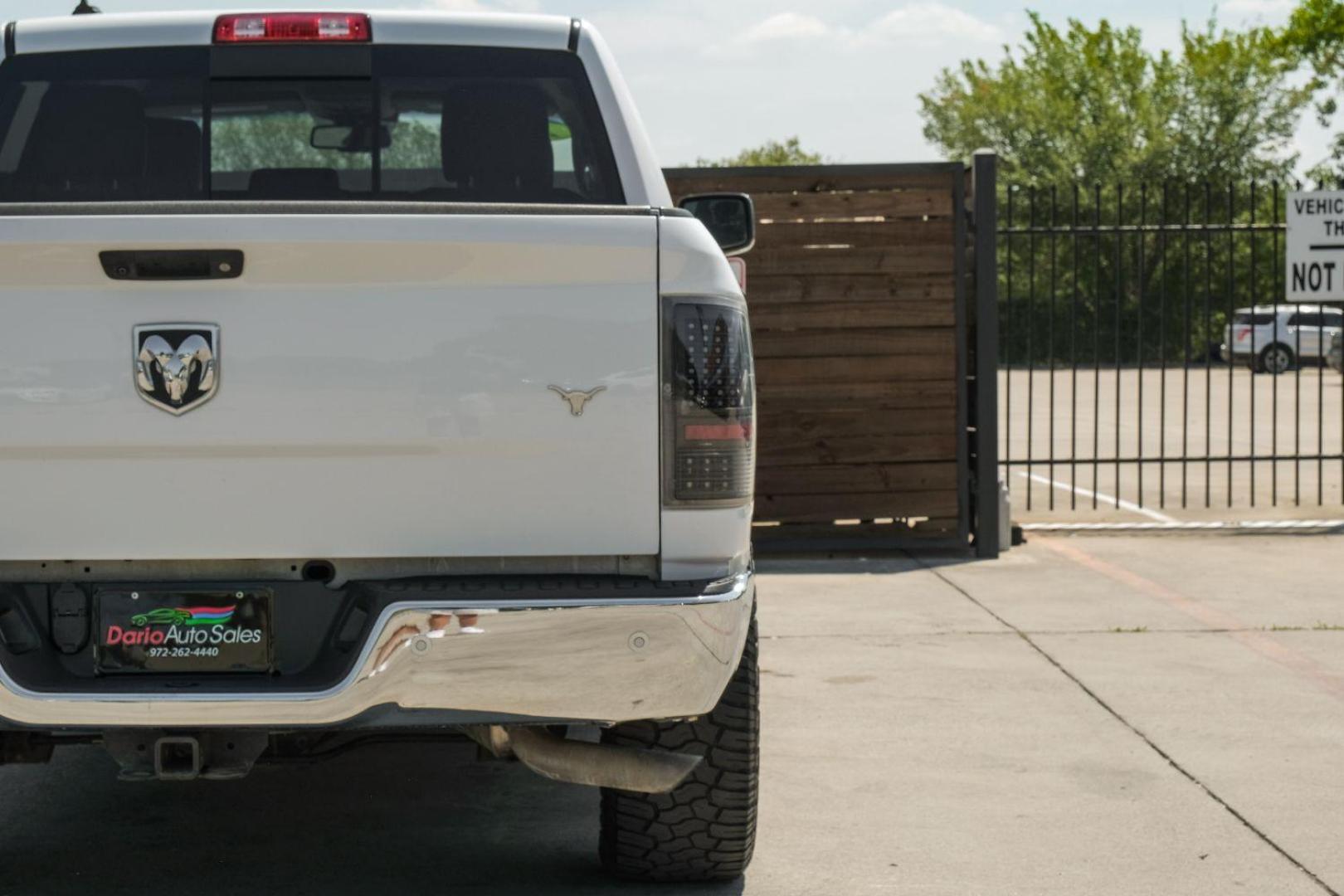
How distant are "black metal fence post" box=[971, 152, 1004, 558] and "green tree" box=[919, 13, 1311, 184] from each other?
4083 cm

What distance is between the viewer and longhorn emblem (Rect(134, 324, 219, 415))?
3.54 m

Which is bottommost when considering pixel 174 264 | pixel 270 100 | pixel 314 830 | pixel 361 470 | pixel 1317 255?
pixel 314 830

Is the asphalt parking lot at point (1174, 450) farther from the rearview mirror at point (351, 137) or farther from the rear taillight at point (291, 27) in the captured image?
the rear taillight at point (291, 27)

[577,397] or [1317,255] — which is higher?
[1317,255]

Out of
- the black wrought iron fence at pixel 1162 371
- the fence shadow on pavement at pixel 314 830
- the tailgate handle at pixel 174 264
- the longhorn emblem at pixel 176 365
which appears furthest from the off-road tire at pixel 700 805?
the black wrought iron fence at pixel 1162 371

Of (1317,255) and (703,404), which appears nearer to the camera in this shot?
(703,404)

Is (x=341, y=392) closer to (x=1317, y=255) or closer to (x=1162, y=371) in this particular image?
(x=1162, y=371)

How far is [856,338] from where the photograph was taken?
10.2 metres

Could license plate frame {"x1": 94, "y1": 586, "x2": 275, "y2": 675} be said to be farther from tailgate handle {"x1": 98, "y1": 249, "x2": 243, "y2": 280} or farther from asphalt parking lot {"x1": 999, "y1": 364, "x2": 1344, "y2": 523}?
asphalt parking lot {"x1": 999, "y1": 364, "x2": 1344, "y2": 523}

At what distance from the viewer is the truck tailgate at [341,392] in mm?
3535

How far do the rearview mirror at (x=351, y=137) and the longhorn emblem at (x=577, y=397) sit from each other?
176 centimetres

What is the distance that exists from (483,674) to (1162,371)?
9.08m

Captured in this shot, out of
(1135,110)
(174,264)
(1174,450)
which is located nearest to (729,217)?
(174,264)

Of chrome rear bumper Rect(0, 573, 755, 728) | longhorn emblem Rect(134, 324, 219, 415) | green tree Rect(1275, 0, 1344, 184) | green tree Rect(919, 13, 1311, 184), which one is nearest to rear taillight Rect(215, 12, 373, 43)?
longhorn emblem Rect(134, 324, 219, 415)
